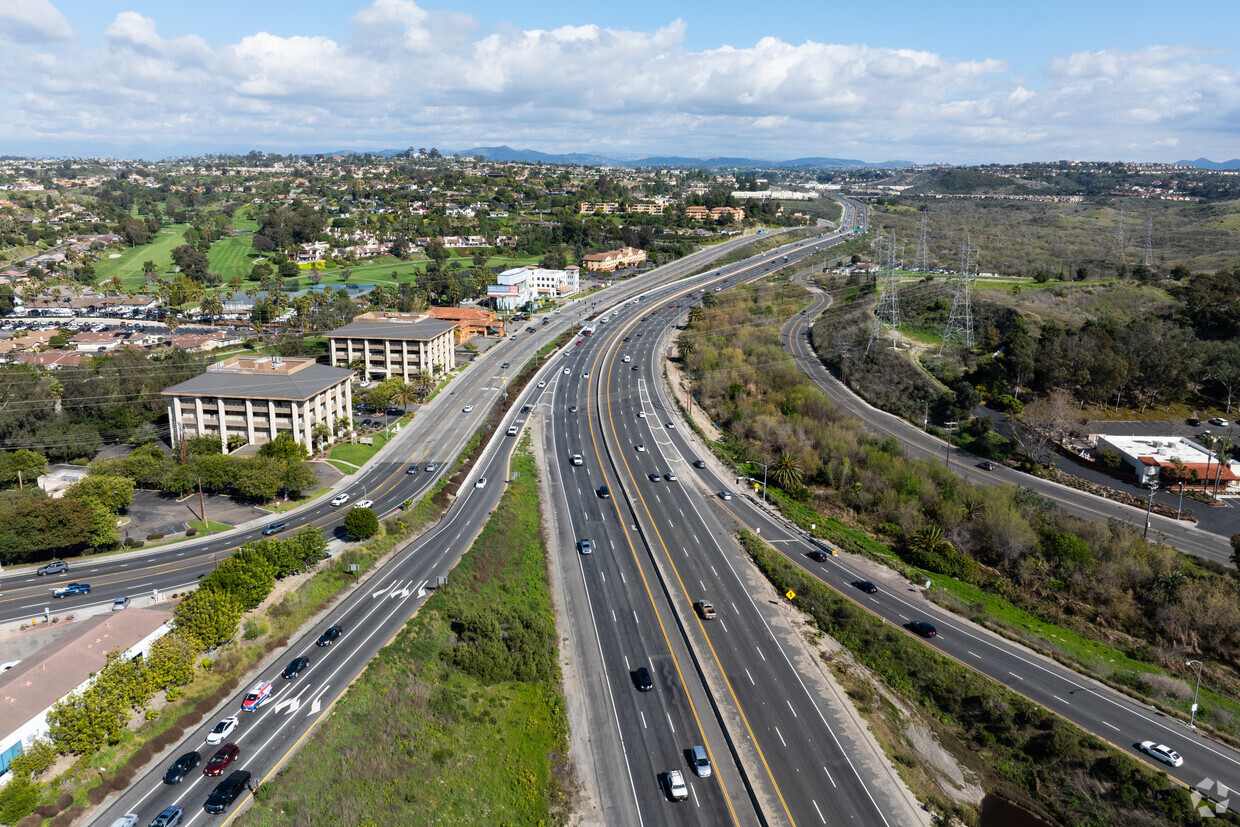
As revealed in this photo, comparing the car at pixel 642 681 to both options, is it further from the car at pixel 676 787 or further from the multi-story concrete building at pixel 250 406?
the multi-story concrete building at pixel 250 406

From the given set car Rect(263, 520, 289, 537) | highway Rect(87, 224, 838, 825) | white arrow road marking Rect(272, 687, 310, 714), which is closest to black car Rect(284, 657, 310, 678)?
highway Rect(87, 224, 838, 825)

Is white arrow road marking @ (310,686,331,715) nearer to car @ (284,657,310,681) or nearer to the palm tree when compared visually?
car @ (284,657,310,681)

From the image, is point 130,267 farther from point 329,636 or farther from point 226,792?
point 226,792

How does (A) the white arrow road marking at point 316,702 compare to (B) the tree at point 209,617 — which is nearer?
(A) the white arrow road marking at point 316,702

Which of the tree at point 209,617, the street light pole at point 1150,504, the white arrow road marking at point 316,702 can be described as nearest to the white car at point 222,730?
the white arrow road marking at point 316,702

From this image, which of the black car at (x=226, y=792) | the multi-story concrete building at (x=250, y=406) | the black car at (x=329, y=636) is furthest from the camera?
the multi-story concrete building at (x=250, y=406)
